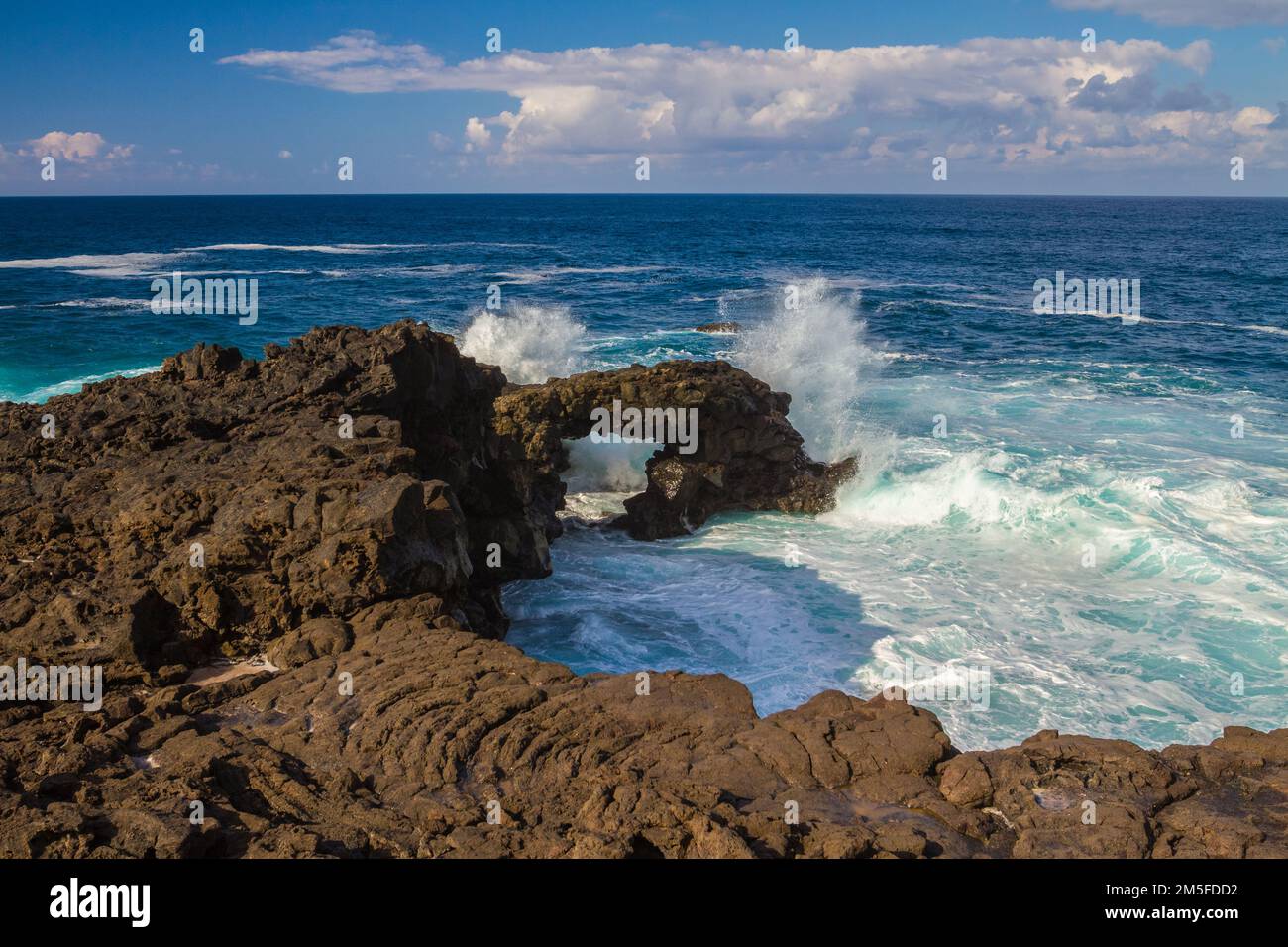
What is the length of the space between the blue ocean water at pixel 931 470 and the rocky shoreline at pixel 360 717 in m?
3.59

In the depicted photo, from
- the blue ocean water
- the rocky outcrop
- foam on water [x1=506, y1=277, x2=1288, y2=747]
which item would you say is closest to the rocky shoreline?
foam on water [x1=506, y1=277, x2=1288, y2=747]

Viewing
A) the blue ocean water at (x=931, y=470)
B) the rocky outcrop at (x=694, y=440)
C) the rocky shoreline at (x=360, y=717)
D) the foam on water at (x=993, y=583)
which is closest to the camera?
the rocky shoreline at (x=360, y=717)

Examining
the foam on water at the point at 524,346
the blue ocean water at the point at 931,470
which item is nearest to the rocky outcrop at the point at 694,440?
the blue ocean water at the point at 931,470

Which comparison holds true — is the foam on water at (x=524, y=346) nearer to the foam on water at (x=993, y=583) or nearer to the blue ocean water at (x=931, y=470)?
the blue ocean water at (x=931, y=470)

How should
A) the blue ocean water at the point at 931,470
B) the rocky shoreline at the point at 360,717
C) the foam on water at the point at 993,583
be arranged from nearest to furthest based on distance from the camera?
the rocky shoreline at the point at 360,717
the foam on water at the point at 993,583
the blue ocean water at the point at 931,470

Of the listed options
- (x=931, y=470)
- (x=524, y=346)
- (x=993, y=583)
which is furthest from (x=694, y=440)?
(x=524, y=346)

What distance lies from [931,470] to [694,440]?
5.13 metres

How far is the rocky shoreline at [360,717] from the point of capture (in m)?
6.05

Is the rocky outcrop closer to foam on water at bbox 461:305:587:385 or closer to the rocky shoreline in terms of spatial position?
the rocky shoreline

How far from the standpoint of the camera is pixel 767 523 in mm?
17953

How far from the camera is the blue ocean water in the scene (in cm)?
1236

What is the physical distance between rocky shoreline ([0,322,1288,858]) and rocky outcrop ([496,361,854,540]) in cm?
530

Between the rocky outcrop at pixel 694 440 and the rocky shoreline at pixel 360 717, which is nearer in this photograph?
the rocky shoreline at pixel 360 717

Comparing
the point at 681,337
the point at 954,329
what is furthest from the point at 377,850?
the point at 954,329
